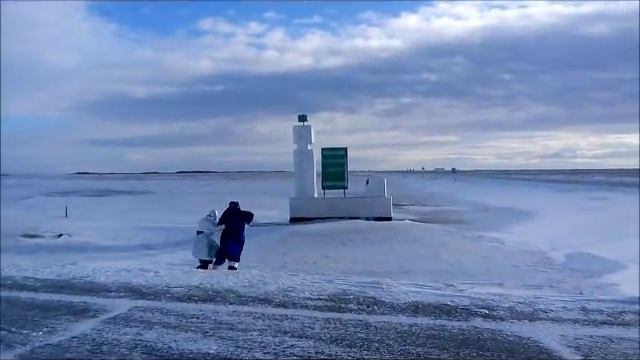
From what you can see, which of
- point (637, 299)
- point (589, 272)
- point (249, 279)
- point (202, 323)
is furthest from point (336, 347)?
point (589, 272)

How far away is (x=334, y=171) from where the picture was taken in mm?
14109

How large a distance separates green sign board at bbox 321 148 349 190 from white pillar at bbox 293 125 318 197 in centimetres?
72

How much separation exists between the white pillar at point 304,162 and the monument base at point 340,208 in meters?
0.28

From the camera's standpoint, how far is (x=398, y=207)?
1577 centimetres

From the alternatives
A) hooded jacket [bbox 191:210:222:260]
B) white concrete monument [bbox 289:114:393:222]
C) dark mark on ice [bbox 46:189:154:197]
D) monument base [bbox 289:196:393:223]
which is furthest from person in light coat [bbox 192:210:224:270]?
monument base [bbox 289:196:393:223]

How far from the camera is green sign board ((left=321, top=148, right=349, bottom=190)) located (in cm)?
1264

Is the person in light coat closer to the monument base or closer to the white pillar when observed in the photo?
the white pillar

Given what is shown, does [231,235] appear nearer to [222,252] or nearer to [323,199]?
[222,252]

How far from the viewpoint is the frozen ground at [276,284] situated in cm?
768

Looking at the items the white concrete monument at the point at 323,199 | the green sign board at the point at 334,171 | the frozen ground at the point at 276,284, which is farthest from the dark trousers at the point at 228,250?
the green sign board at the point at 334,171

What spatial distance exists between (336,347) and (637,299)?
464cm

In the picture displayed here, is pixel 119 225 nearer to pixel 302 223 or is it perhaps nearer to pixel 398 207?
pixel 302 223

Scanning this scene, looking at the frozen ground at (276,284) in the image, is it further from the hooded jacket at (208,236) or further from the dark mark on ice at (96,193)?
the hooded jacket at (208,236)

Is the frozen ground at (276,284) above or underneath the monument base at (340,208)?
underneath
